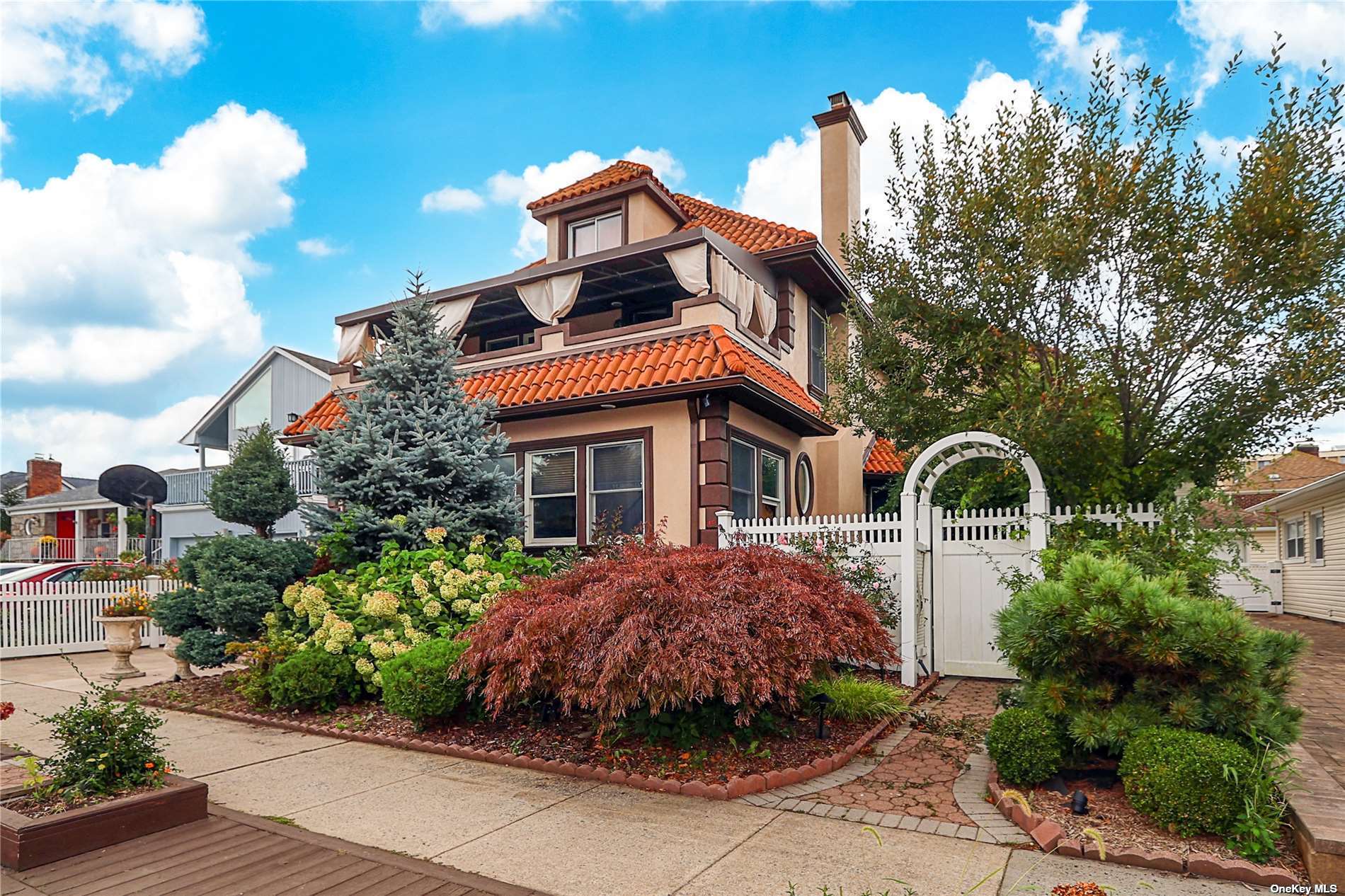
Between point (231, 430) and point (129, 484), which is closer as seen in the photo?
point (129, 484)

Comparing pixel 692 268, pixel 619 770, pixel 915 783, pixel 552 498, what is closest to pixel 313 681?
pixel 619 770

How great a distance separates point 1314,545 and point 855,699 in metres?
22.3

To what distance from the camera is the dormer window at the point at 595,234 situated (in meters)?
15.4

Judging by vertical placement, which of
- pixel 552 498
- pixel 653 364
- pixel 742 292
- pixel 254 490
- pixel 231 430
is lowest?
pixel 552 498

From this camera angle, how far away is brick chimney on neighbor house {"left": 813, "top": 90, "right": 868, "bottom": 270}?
1728cm

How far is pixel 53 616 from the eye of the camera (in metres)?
14.1

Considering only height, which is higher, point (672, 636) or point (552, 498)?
point (552, 498)

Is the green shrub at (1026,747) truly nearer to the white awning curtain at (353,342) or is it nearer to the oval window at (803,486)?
the oval window at (803,486)

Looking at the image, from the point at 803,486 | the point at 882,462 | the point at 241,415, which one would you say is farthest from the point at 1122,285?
the point at 241,415

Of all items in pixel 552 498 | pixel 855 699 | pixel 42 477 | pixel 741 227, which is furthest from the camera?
pixel 42 477

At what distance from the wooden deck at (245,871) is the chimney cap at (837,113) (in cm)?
1681

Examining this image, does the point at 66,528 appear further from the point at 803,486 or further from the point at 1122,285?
the point at 1122,285

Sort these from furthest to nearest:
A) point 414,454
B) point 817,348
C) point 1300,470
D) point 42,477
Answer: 1. point 42,477
2. point 1300,470
3. point 817,348
4. point 414,454

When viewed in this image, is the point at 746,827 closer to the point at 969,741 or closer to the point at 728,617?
the point at 728,617
